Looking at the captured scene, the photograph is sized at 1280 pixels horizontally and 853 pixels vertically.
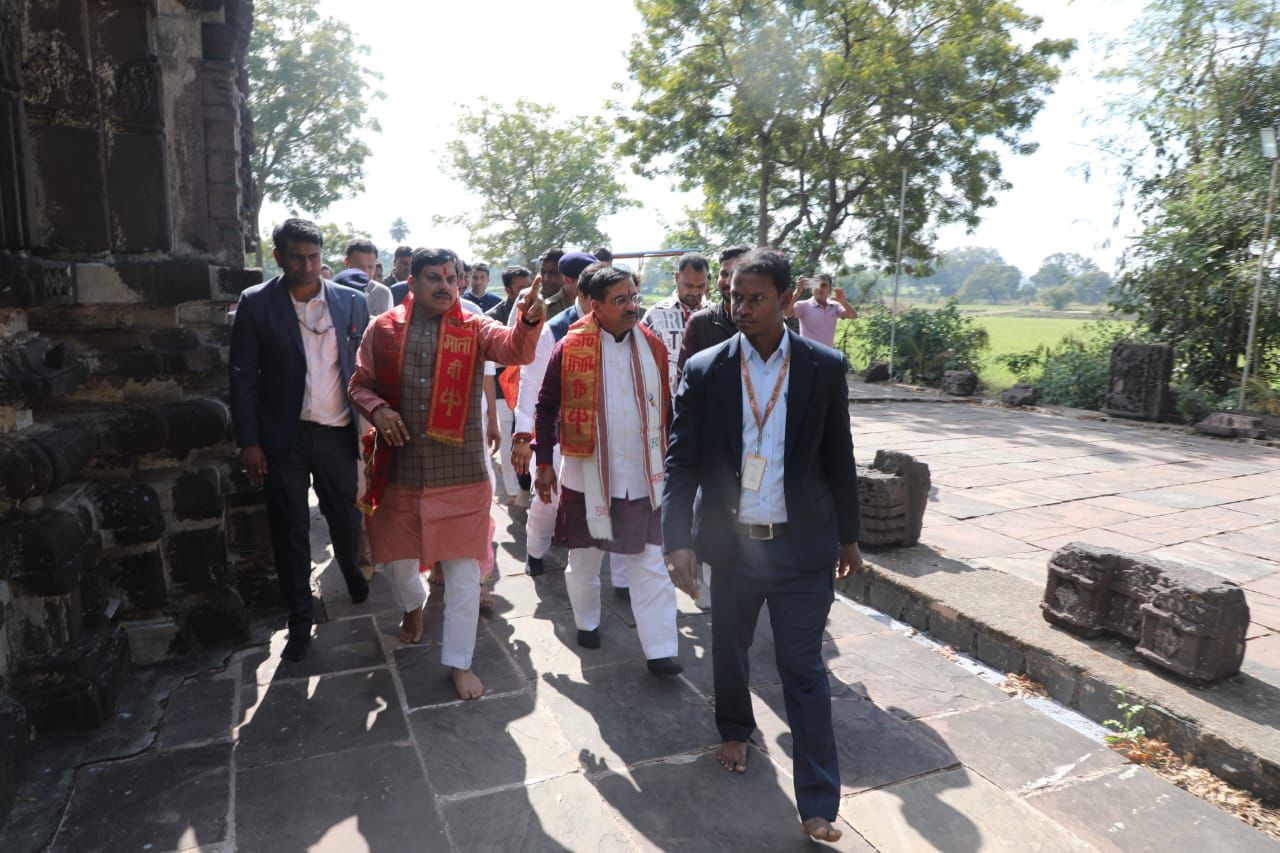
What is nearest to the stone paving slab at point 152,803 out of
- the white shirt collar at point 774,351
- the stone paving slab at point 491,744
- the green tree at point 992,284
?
the stone paving slab at point 491,744

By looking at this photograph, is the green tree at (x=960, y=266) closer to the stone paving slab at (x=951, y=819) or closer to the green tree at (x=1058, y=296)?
the green tree at (x=1058, y=296)

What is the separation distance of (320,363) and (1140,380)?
10095 mm

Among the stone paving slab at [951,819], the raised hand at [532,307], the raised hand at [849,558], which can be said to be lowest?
the stone paving slab at [951,819]

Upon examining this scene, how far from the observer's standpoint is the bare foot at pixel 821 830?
2.35 metres

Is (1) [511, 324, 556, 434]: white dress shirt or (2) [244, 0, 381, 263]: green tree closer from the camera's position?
(1) [511, 324, 556, 434]: white dress shirt

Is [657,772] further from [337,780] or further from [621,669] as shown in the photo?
[337,780]

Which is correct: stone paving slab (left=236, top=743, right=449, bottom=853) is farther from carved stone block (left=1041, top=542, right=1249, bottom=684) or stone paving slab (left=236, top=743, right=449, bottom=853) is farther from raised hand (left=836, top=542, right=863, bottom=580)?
carved stone block (left=1041, top=542, right=1249, bottom=684)

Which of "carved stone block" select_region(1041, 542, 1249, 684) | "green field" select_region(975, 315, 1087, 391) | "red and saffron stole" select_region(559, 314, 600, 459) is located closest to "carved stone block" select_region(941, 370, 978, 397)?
"green field" select_region(975, 315, 1087, 391)

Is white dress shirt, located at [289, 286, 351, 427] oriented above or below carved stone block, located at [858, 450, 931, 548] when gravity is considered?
above

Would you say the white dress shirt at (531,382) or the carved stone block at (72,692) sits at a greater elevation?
the white dress shirt at (531,382)

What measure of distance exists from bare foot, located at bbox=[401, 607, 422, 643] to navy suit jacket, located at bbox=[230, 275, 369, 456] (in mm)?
903

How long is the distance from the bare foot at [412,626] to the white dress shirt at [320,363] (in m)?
0.90

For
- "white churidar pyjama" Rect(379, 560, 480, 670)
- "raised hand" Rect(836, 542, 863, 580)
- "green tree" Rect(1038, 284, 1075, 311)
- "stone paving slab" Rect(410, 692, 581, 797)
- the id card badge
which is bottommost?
"stone paving slab" Rect(410, 692, 581, 797)

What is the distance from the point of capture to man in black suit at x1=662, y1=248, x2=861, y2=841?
243 cm
